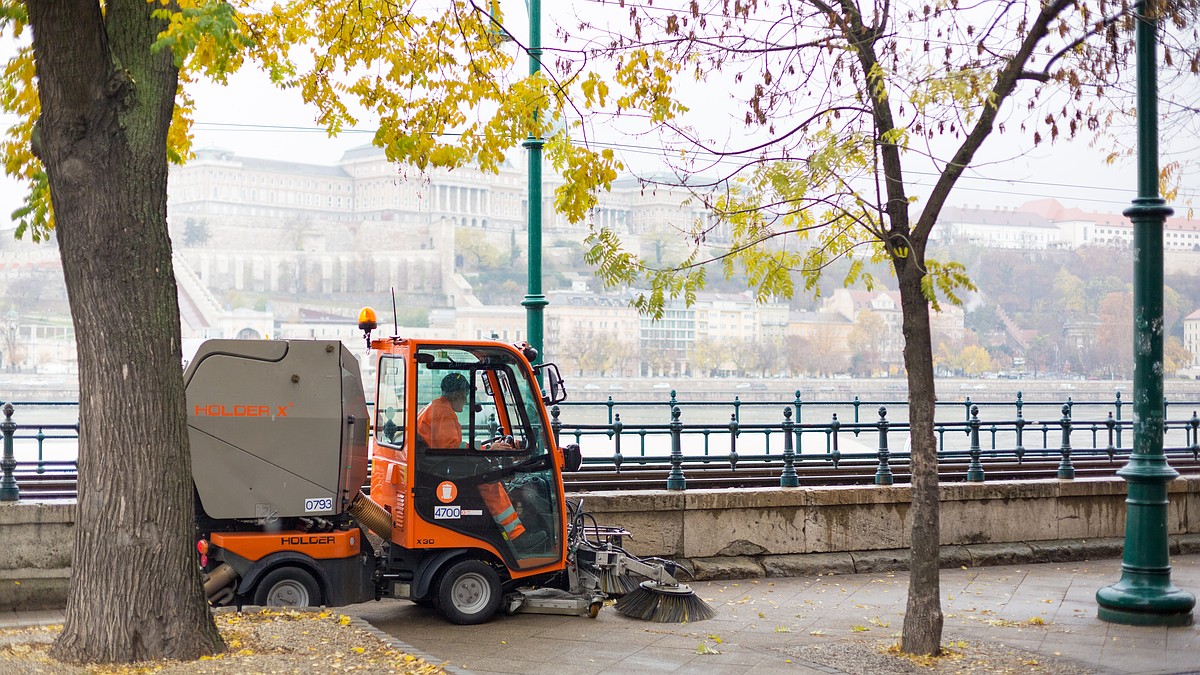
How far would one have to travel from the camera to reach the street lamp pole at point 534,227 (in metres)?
11.8

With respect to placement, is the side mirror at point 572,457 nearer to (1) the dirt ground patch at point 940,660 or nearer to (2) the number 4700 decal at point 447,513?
(2) the number 4700 decal at point 447,513

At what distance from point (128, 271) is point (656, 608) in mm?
4965

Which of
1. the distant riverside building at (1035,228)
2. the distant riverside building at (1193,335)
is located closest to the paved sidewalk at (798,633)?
the distant riverside building at (1193,335)

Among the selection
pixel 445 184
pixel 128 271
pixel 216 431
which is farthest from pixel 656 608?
pixel 445 184

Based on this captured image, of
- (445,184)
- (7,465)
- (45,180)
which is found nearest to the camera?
(45,180)

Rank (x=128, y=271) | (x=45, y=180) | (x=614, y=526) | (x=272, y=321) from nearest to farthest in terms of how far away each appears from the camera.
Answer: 1. (x=128, y=271)
2. (x=45, y=180)
3. (x=614, y=526)
4. (x=272, y=321)

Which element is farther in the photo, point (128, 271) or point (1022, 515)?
point (1022, 515)

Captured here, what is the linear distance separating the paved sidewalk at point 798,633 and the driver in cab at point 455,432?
0.81 metres

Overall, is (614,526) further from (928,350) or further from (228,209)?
(228,209)

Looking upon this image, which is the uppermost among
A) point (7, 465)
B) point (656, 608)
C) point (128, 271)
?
point (128, 271)

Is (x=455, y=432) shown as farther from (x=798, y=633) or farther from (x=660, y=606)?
(x=798, y=633)

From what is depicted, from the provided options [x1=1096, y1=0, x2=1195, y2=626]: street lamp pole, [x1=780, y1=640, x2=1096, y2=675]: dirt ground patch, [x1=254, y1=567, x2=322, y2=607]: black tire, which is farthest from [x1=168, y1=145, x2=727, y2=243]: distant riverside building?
[x1=780, y1=640, x2=1096, y2=675]: dirt ground patch

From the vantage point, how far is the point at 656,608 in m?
9.29

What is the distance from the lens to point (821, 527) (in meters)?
12.2
